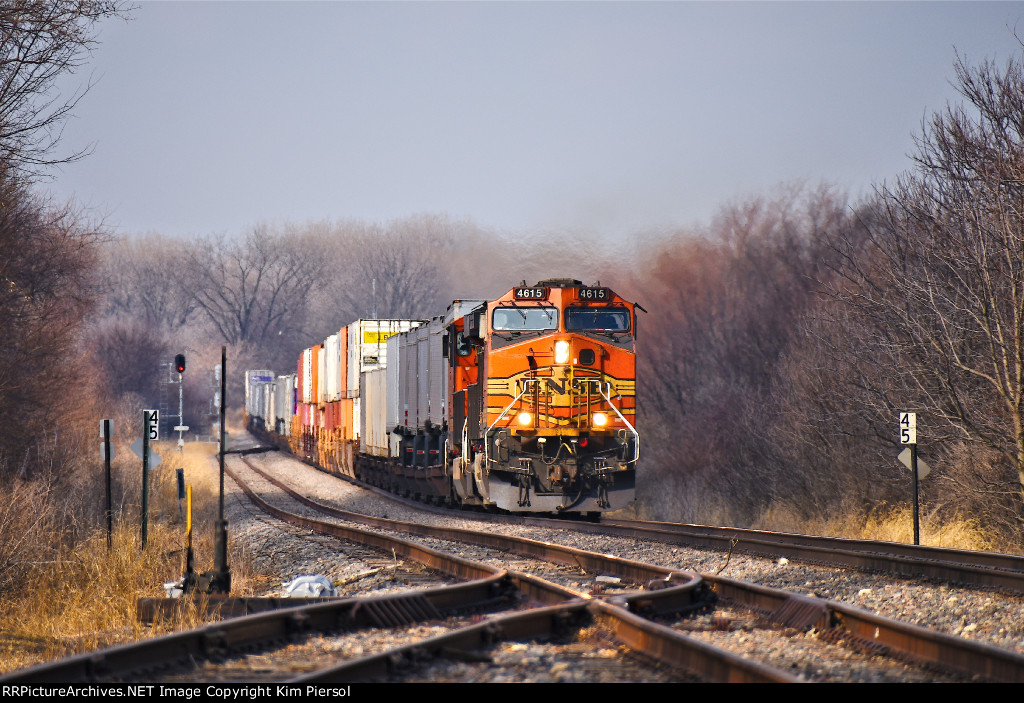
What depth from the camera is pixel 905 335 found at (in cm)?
2130

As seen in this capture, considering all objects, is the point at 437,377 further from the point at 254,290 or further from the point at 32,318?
the point at 254,290

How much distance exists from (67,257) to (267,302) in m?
75.4

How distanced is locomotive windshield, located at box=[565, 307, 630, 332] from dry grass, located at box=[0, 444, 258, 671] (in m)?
6.80

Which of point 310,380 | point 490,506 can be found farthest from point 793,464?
point 310,380

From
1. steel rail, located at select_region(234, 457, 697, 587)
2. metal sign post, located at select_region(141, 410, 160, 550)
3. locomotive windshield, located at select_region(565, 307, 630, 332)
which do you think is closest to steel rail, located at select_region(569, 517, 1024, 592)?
steel rail, located at select_region(234, 457, 697, 587)

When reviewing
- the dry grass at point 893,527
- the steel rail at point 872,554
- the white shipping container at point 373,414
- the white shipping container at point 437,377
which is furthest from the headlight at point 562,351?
the white shipping container at point 373,414

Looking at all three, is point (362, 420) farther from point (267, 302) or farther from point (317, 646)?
point (267, 302)

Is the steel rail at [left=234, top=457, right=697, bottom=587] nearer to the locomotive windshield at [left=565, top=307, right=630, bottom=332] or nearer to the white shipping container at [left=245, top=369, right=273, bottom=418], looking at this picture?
the locomotive windshield at [left=565, top=307, right=630, bottom=332]

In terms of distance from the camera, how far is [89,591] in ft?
37.0

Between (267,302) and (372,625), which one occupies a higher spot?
(267,302)

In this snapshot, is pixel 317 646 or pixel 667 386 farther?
pixel 667 386

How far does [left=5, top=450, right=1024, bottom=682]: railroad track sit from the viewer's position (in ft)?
18.8

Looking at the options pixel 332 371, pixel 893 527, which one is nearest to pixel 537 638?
pixel 893 527

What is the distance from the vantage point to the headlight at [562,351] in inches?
682
